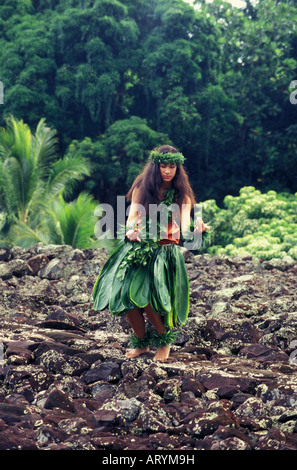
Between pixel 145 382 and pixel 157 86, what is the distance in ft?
53.2

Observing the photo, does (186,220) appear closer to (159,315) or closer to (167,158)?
(167,158)

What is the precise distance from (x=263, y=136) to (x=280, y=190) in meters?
1.83

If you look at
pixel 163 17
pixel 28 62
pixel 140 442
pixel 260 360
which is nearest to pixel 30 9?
pixel 28 62

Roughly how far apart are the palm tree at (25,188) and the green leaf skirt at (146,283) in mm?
8780

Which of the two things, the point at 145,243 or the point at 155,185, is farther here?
the point at 155,185

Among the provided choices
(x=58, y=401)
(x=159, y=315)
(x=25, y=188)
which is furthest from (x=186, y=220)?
(x=25, y=188)

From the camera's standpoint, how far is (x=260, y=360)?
16.1 ft

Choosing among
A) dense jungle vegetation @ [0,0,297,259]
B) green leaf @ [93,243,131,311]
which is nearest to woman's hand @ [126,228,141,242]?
green leaf @ [93,243,131,311]

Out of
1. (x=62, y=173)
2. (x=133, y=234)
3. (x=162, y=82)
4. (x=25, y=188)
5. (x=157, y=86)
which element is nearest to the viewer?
(x=133, y=234)

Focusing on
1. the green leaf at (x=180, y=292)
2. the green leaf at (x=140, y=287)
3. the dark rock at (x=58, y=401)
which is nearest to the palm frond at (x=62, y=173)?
the green leaf at (x=180, y=292)

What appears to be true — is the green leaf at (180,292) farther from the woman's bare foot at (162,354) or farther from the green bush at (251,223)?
the green bush at (251,223)

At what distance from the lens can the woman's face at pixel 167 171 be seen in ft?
15.3

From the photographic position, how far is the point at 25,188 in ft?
46.6
